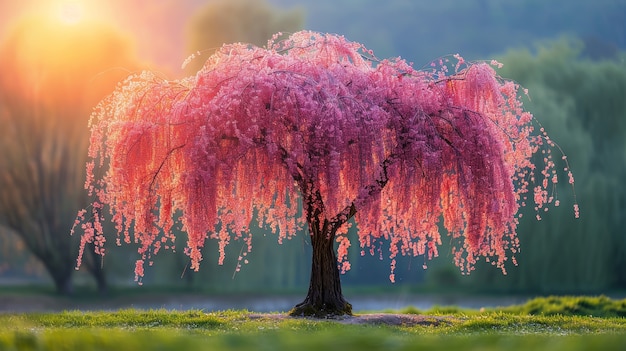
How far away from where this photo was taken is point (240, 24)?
23.2m

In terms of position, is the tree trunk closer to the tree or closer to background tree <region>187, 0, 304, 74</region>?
the tree

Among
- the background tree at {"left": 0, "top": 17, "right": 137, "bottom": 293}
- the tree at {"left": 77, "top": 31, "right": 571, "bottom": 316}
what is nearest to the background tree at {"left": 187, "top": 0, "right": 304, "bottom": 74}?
the background tree at {"left": 0, "top": 17, "right": 137, "bottom": 293}

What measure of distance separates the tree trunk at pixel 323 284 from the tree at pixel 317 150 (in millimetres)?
26

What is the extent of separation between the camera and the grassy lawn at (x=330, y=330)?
16.2 ft

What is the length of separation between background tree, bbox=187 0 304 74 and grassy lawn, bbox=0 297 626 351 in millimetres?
10493

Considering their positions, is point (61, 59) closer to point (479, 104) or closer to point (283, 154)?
point (283, 154)

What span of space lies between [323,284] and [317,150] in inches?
108

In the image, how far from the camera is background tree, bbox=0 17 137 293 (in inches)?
832

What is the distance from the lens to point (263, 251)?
2141 cm

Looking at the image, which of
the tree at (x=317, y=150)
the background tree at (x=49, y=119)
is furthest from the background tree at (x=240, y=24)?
the tree at (x=317, y=150)

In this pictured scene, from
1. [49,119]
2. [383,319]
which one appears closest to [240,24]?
[49,119]

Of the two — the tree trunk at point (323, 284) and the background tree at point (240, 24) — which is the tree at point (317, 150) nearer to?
the tree trunk at point (323, 284)

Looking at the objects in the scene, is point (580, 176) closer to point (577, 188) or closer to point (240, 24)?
point (577, 188)

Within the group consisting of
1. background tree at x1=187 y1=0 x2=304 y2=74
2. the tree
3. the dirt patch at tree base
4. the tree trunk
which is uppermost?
background tree at x1=187 y1=0 x2=304 y2=74
